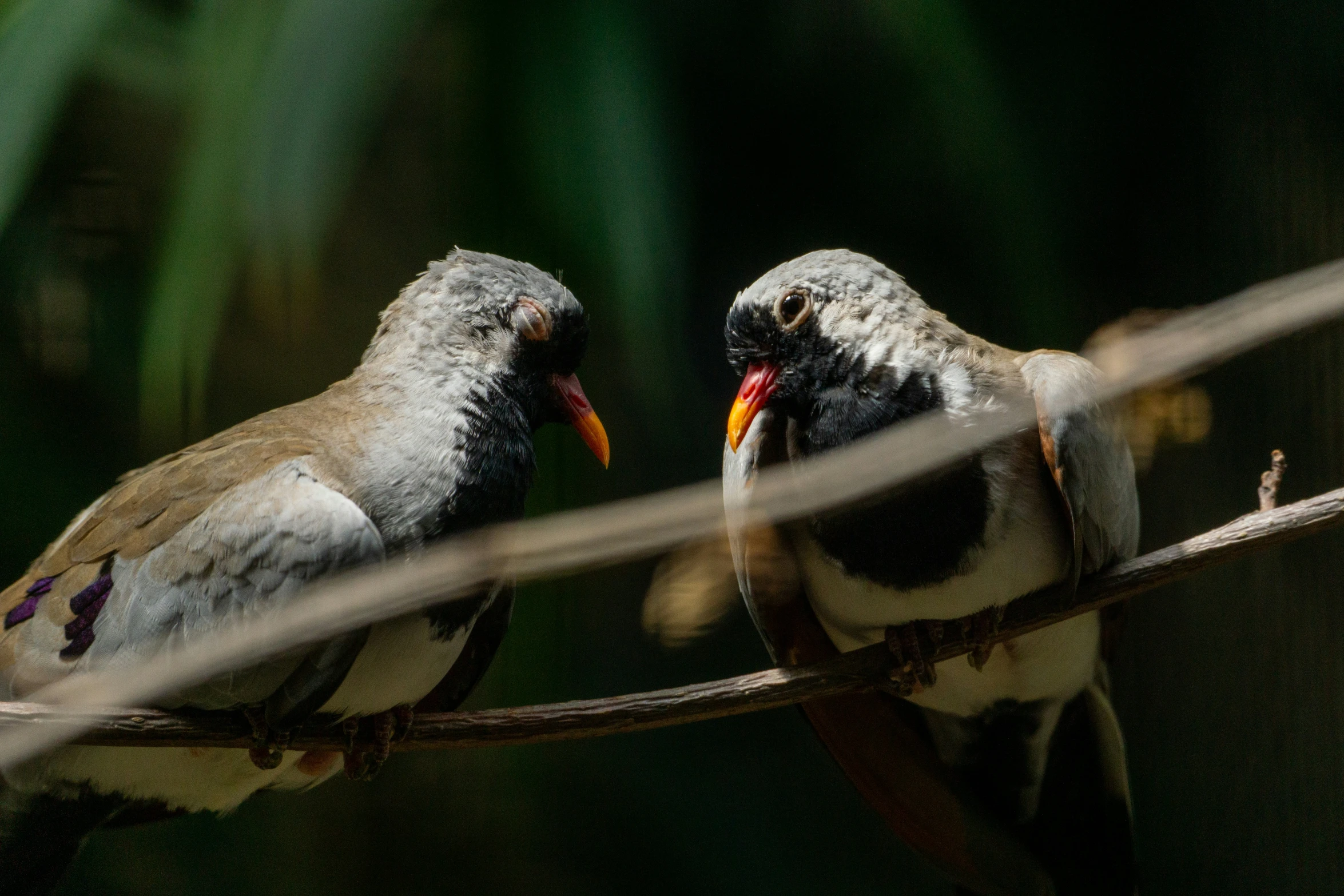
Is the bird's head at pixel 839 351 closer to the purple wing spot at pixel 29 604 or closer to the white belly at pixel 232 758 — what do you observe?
the white belly at pixel 232 758

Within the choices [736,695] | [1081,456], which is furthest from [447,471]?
[1081,456]

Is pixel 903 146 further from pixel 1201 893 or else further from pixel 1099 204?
pixel 1201 893

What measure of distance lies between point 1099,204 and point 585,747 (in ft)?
7.26

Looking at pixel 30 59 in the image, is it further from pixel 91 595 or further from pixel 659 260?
pixel 659 260

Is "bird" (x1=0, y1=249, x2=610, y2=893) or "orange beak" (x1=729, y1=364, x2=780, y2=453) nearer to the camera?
"bird" (x1=0, y1=249, x2=610, y2=893)

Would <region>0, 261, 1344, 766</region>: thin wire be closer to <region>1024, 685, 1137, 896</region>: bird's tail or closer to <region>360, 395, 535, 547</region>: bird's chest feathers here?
<region>360, 395, 535, 547</region>: bird's chest feathers

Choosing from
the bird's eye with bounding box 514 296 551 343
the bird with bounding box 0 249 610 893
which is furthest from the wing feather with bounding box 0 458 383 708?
the bird's eye with bounding box 514 296 551 343

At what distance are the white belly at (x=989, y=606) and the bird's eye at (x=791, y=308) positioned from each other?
15.5 inches

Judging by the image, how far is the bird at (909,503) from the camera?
185 cm

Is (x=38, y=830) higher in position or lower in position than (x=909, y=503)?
lower

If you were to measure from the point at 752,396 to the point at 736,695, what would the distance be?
536 mm

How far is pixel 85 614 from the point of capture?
178 centimetres

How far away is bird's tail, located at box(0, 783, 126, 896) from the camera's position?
1.91 meters

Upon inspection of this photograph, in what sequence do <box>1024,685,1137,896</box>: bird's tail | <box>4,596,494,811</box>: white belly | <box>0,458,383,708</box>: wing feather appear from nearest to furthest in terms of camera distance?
1. <box>0,458,383,708</box>: wing feather
2. <box>4,596,494,811</box>: white belly
3. <box>1024,685,1137,896</box>: bird's tail
